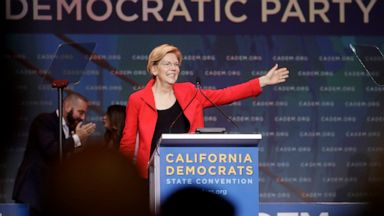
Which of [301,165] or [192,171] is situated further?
[301,165]

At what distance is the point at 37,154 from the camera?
7.28 meters

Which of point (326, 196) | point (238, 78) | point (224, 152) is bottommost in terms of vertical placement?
point (326, 196)

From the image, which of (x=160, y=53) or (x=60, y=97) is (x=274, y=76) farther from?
(x=60, y=97)

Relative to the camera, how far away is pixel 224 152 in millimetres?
4504

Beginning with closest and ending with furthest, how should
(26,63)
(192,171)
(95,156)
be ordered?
1. (95,156)
2. (192,171)
3. (26,63)

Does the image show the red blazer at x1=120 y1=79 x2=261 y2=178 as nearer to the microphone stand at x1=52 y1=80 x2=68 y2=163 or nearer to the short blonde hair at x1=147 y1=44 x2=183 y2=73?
the short blonde hair at x1=147 y1=44 x2=183 y2=73

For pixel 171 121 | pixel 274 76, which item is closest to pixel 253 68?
pixel 274 76

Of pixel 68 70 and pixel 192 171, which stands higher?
pixel 68 70

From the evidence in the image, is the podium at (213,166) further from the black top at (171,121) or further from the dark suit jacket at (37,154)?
the dark suit jacket at (37,154)

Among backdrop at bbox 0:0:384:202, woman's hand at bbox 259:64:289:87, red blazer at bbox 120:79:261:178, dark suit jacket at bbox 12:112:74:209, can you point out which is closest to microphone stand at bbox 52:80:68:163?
dark suit jacket at bbox 12:112:74:209

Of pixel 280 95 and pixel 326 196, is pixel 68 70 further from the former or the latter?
pixel 326 196

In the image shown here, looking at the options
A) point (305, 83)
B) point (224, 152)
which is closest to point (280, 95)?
point (305, 83)

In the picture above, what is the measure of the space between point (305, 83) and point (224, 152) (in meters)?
3.12

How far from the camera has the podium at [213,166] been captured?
4426mm
